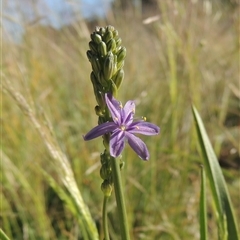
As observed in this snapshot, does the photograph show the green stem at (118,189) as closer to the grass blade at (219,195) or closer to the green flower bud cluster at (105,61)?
the green flower bud cluster at (105,61)

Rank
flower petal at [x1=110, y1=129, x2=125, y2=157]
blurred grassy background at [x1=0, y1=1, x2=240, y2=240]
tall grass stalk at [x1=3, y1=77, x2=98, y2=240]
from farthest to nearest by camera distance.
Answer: blurred grassy background at [x1=0, y1=1, x2=240, y2=240] < tall grass stalk at [x1=3, y1=77, x2=98, y2=240] < flower petal at [x1=110, y1=129, x2=125, y2=157]

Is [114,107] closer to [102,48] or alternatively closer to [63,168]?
[102,48]

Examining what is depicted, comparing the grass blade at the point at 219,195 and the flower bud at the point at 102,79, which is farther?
the grass blade at the point at 219,195

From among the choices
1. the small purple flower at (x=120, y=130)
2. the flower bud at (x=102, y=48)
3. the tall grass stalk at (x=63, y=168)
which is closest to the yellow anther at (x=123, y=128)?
the small purple flower at (x=120, y=130)

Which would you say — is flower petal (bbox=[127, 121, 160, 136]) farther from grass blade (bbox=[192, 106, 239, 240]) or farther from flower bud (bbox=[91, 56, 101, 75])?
grass blade (bbox=[192, 106, 239, 240])

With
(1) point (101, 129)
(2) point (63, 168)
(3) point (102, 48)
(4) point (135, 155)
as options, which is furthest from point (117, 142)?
(4) point (135, 155)

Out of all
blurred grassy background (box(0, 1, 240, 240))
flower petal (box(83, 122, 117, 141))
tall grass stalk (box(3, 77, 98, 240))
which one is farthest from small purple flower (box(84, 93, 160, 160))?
blurred grassy background (box(0, 1, 240, 240))
